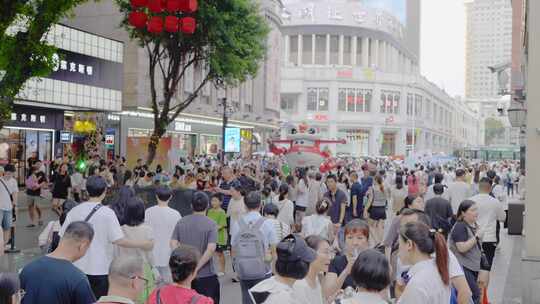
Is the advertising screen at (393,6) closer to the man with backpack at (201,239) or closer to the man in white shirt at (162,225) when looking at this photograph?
the man in white shirt at (162,225)

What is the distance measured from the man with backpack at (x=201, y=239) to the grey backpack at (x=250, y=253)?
0.27 m

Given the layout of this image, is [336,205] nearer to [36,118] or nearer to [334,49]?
[36,118]

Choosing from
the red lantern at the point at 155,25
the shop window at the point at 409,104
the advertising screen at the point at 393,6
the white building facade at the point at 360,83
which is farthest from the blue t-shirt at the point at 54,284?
the advertising screen at the point at 393,6

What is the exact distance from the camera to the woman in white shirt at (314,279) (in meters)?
4.38

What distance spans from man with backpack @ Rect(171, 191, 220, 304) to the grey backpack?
0.27 m

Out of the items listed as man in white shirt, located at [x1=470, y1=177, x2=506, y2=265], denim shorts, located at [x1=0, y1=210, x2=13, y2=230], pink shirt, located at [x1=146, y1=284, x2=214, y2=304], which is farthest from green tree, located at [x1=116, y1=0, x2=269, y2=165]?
pink shirt, located at [x1=146, y1=284, x2=214, y2=304]

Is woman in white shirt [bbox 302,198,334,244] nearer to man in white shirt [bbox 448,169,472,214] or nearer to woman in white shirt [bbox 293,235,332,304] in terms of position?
woman in white shirt [bbox 293,235,332,304]

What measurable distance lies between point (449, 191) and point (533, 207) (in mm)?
3563

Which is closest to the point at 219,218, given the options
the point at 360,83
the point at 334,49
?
the point at 360,83

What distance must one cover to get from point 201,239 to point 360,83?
86.9m

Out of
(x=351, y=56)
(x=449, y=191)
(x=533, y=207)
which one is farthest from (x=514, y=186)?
(x=351, y=56)

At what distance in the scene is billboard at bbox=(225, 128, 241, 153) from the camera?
29.5 m

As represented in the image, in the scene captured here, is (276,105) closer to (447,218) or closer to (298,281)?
(447,218)

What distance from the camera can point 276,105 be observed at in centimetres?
6216
